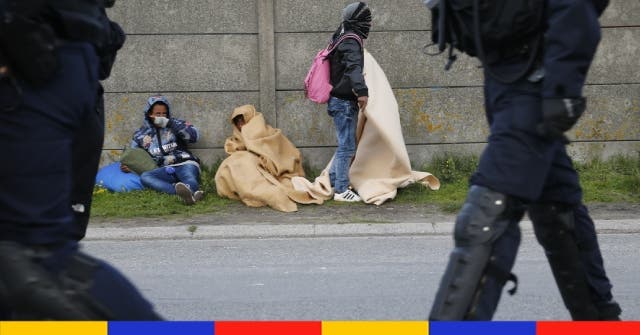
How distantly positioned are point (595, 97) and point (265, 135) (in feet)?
11.7

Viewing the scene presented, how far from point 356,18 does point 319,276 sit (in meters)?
3.58

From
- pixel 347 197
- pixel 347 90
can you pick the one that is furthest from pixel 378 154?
pixel 347 90

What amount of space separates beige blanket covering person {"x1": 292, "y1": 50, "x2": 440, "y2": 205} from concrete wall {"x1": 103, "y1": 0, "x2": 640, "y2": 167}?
0.73m

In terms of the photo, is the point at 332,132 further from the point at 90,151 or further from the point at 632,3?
the point at 90,151

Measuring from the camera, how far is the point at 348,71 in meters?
9.00

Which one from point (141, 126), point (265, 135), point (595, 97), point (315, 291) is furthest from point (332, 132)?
point (315, 291)

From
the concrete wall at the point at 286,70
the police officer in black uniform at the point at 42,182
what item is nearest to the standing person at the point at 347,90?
the concrete wall at the point at 286,70

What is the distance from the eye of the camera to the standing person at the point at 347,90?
8977mm

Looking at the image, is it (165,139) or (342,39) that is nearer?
(342,39)

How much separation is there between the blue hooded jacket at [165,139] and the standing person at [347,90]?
58.7 inches

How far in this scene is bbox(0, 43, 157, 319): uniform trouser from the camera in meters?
2.81

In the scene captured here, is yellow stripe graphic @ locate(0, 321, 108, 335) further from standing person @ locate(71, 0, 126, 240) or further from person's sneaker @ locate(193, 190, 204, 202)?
person's sneaker @ locate(193, 190, 204, 202)

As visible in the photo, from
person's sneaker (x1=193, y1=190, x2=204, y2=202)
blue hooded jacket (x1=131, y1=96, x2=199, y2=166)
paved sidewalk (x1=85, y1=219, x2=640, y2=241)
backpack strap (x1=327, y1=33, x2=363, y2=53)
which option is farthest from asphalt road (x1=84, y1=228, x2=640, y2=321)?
backpack strap (x1=327, y1=33, x2=363, y2=53)

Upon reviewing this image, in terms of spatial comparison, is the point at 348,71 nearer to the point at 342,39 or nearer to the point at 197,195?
the point at 342,39
